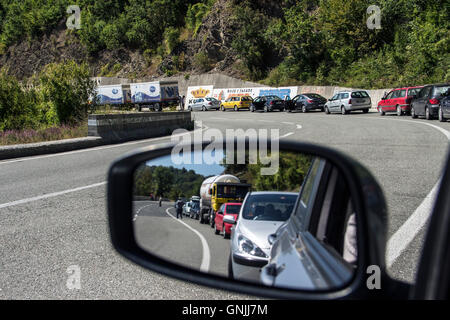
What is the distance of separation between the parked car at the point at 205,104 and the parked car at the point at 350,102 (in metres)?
20.8

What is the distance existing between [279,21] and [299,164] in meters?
59.4

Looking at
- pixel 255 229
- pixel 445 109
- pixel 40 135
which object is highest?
pixel 255 229

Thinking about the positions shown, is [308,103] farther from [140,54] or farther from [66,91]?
[140,54]

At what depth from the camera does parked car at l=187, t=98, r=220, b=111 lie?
2088 inches

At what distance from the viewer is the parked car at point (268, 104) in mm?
42531

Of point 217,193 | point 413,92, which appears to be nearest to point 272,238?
point 217,193

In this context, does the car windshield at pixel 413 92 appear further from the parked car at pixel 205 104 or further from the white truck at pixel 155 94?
the white truck at pixel 155 94

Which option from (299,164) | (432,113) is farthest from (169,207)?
(432,113)

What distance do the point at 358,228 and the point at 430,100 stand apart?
77.8 feet

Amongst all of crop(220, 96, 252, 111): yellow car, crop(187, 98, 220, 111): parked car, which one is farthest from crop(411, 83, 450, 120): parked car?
crop(187, 98, 220, 111): parked car

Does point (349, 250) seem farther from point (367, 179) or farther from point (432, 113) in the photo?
point (432, 113)

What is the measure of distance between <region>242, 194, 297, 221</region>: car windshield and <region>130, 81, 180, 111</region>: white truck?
53.6 metres

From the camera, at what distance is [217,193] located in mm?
2174

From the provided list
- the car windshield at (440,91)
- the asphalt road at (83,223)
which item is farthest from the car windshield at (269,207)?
the car windshield at (440,91)
